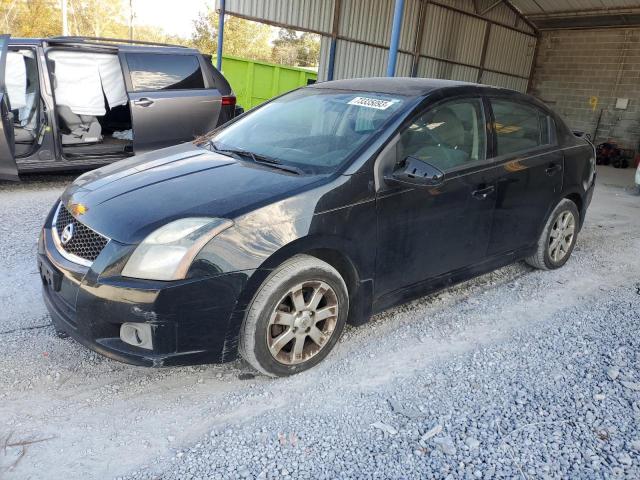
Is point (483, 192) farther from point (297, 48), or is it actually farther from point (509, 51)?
point (297, 48)

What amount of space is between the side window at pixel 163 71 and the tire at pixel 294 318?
15.8 feet

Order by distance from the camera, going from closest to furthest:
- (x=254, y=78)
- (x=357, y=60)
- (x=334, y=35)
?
(x=254, y=78) < (x=334, y=35) < (x=357, y=60)

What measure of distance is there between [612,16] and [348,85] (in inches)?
670

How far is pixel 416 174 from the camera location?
2869 millimetres

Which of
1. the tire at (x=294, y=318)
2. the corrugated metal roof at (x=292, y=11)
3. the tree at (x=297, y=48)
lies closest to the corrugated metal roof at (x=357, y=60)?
the corrugated metal roof at (x=292, y=11)

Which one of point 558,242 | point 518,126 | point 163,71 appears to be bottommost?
point 558,242

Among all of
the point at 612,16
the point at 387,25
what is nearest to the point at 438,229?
the point at 387,25

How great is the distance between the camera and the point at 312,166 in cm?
290

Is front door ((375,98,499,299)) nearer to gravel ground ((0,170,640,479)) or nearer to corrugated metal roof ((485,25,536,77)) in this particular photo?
gravel ground ((0,170,640,479))

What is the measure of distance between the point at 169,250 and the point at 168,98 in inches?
189

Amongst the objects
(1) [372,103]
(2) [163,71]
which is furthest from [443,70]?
(1) [372,103]

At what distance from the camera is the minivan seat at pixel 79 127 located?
6766 millimetres

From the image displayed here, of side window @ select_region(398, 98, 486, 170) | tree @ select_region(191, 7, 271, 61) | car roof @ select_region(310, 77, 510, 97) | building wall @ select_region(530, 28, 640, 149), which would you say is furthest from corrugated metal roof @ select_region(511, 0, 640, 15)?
tree @ select_region(191, 7, 271, 61)

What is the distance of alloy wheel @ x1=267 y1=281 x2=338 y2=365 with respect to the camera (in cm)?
262
